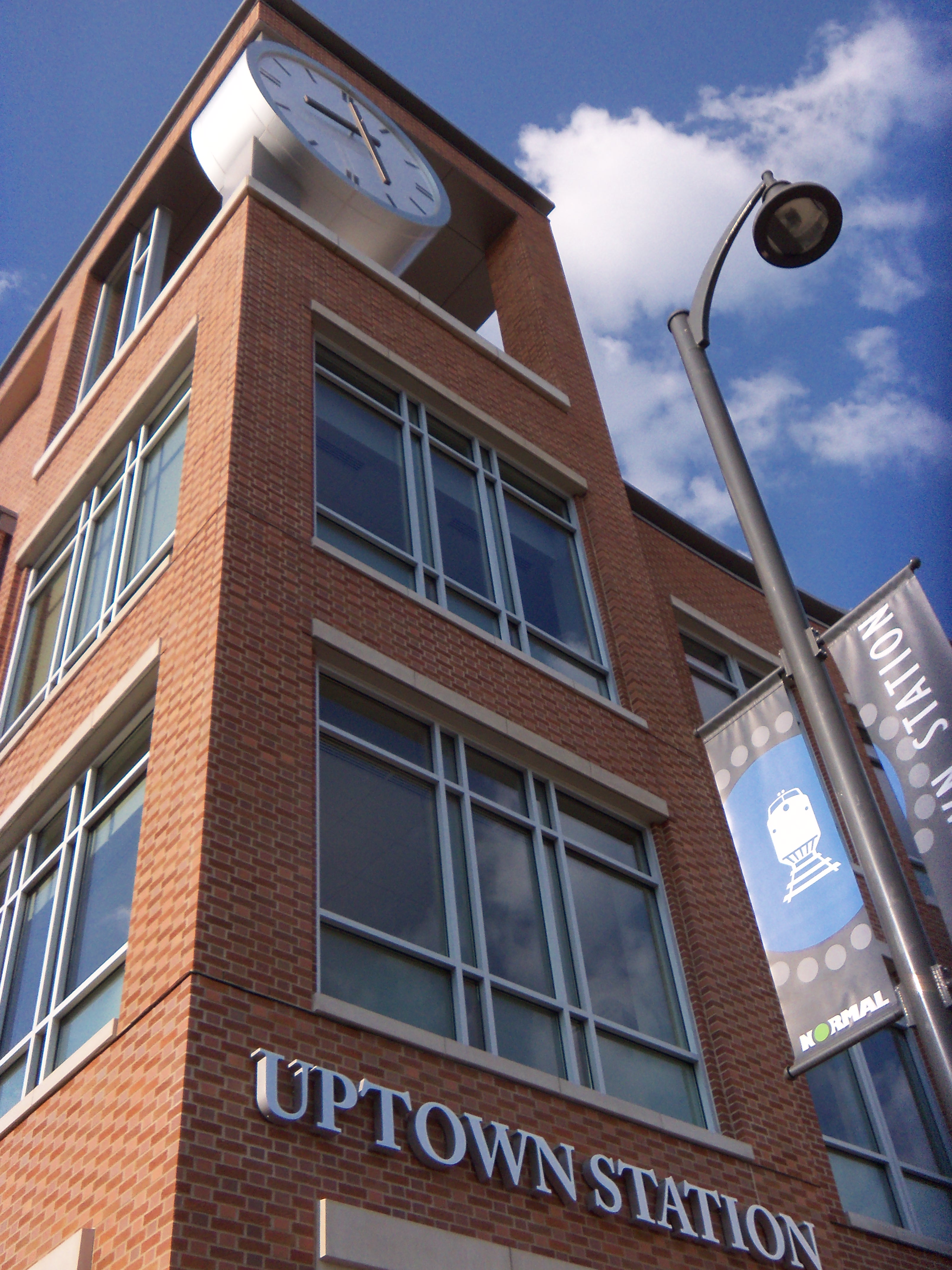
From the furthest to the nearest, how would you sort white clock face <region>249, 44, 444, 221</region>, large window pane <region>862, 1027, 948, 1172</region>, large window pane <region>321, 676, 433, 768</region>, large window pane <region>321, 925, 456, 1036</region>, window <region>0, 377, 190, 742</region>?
white clock face <region>249, 44, 444, 221</region>
large window pane <region>862, 1027, 948, 1172</region>
window <region>0, 377, 190, 742</region>
large window pane <region>321, 676, 433, 768</region>
large window pane <region>321, 925, 456, 1036</region>

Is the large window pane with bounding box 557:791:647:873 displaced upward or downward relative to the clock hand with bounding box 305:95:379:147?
downward

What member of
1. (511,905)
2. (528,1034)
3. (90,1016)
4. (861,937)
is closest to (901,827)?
(511,905)

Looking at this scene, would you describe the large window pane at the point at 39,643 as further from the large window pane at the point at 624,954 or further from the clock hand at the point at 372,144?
the clock hand at the point at 372,144

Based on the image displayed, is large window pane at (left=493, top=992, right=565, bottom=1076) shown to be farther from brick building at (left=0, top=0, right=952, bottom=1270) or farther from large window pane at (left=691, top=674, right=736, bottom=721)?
large window pane at (left=691, top=674, right=736, bottom=721)

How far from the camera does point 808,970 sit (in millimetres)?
8141

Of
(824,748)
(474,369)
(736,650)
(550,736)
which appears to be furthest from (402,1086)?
(736,650)

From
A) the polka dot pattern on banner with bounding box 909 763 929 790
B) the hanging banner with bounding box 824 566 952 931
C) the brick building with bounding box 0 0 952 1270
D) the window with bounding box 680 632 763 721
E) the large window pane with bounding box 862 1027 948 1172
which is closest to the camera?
the hanging banner with bounding box 824 566 952 931

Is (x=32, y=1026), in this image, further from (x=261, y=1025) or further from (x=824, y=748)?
(x=824, y=748)

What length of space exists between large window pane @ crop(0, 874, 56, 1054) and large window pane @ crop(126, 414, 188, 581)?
3243 millimetres

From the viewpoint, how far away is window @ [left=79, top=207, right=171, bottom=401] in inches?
709

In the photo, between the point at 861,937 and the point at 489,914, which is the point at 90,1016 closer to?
the point at 489,914

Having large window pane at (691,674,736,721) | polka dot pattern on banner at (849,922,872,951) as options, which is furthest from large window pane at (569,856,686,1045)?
large window pane at (691,674,736,721)

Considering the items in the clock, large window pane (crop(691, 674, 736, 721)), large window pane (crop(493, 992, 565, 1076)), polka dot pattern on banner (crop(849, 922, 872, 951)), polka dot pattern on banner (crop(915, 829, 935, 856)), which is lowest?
polka dot pattern on banner (crop(849, 922, 872, 951))

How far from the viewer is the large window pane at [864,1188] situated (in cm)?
1158
